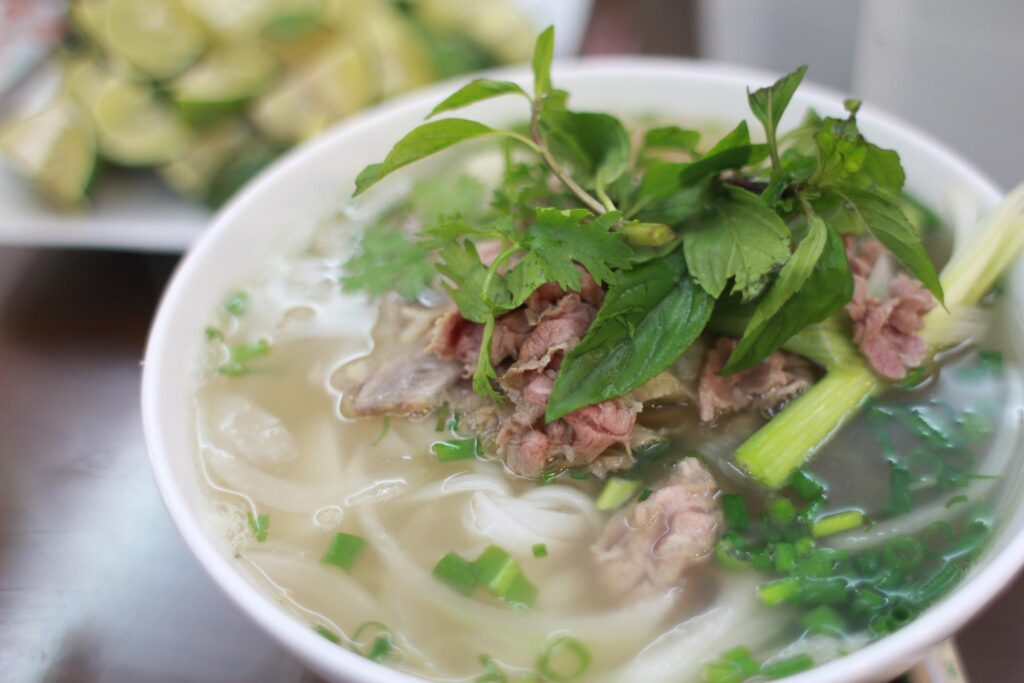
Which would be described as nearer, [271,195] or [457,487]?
[457,487]

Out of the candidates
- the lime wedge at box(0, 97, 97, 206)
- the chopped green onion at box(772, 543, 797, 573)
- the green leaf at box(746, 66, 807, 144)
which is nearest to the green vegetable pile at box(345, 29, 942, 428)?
the green leaf at box(746, 66, 807, 144)

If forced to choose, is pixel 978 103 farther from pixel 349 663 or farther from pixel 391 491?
pixel 349 663

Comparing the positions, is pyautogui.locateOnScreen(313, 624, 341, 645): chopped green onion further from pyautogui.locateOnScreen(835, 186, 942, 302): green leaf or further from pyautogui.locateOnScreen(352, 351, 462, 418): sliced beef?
pyautogui.locateOnScreen(835, 186, 942, 302): green leaf

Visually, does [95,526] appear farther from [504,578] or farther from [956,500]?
[956,500]

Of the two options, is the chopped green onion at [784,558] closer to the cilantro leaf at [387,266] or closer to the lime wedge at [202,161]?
the cilantro leaf at [387,266]

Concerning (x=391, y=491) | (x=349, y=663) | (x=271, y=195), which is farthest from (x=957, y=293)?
(x=271, y=195)

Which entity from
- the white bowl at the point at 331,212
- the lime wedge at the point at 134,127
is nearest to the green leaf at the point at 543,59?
the white bowl at the point at 331,212

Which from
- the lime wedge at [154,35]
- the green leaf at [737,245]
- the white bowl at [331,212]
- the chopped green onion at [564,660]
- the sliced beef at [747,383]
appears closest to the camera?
the white bowl at [331,212]

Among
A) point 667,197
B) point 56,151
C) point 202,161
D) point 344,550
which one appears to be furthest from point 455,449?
point 56,151
